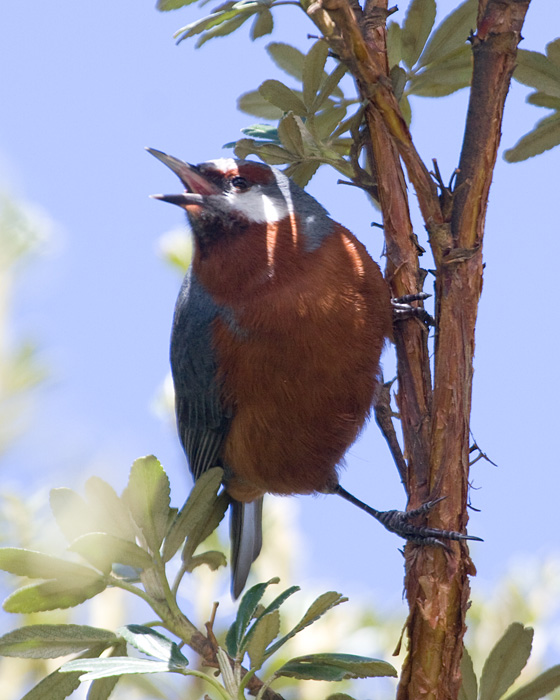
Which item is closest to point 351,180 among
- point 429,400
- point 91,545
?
point 429,400

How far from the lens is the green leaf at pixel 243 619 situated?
1909 mm

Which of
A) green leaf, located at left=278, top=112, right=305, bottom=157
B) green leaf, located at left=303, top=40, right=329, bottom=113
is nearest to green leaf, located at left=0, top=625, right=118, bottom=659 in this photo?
green leaf, located at left=278, top=112, right=305, bottom=157

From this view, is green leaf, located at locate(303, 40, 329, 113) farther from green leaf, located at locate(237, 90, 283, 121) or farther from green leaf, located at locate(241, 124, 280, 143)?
green leaf, located at locate(237, 90, 283, 121)

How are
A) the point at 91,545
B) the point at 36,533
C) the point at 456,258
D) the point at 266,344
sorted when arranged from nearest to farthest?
the point at 91,545 < the point at 456,258 < the point at 36,533 < the point at 266,344

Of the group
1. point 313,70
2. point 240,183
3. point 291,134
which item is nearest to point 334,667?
point 291,134

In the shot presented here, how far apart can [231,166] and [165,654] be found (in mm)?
2302

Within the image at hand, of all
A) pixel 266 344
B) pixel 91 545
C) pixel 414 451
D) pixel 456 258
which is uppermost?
pixel 266 344

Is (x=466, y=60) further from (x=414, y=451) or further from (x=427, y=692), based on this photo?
(x=427, y=692)

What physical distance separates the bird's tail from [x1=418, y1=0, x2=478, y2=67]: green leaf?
87.6 inches

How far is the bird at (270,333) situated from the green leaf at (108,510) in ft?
3.46

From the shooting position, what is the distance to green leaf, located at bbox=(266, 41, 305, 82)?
2.78m

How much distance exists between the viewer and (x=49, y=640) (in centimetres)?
184

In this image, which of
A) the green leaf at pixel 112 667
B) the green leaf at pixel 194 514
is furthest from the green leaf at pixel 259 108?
the green leaf at pixel 112 667

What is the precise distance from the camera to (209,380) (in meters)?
3.40
